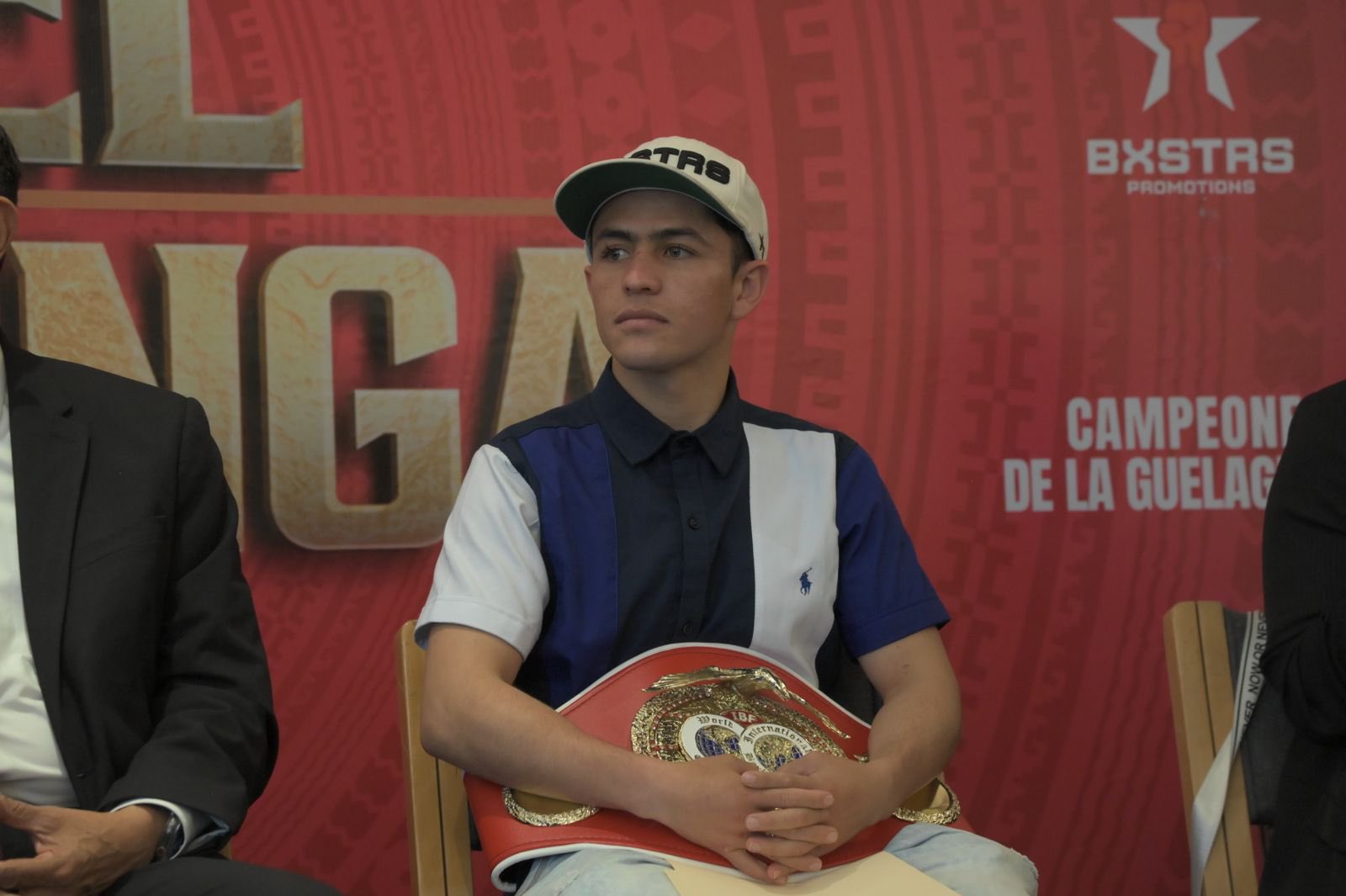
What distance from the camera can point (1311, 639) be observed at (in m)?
2.19

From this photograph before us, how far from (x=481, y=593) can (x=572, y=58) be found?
4.79 ft

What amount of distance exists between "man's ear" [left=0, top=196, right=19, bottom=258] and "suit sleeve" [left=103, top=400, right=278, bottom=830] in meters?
0.33

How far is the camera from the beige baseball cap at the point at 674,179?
2.22m

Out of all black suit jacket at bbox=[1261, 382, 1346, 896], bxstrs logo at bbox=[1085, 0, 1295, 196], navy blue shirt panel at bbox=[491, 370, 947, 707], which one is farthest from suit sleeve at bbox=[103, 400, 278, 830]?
bxstrs logo at bbox=[1085, 0, 1295, 196]

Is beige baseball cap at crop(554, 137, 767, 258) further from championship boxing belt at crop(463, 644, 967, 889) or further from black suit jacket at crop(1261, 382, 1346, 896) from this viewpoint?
black suit jacket at crop(1261, 382, 1346, 896)

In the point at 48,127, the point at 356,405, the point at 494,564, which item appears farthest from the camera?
the point at 356,405

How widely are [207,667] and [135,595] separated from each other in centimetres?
15

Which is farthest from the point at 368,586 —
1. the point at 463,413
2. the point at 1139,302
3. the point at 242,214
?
the point at 1139,302

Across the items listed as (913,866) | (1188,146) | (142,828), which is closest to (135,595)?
(142,828)

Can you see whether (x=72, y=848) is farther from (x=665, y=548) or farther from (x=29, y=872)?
(x=665, y=548)

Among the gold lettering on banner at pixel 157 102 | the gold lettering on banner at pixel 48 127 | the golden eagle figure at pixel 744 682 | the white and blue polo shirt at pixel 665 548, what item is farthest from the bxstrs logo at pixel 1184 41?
the gold lettering on banner at pixel 48 127

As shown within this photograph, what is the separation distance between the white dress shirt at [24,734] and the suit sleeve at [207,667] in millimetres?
49

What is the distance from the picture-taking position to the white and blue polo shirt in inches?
84.0

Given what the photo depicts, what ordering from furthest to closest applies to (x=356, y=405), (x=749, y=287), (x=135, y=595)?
(x=356, y=405) → (x=749, y=287) → (x=135, y=595)
